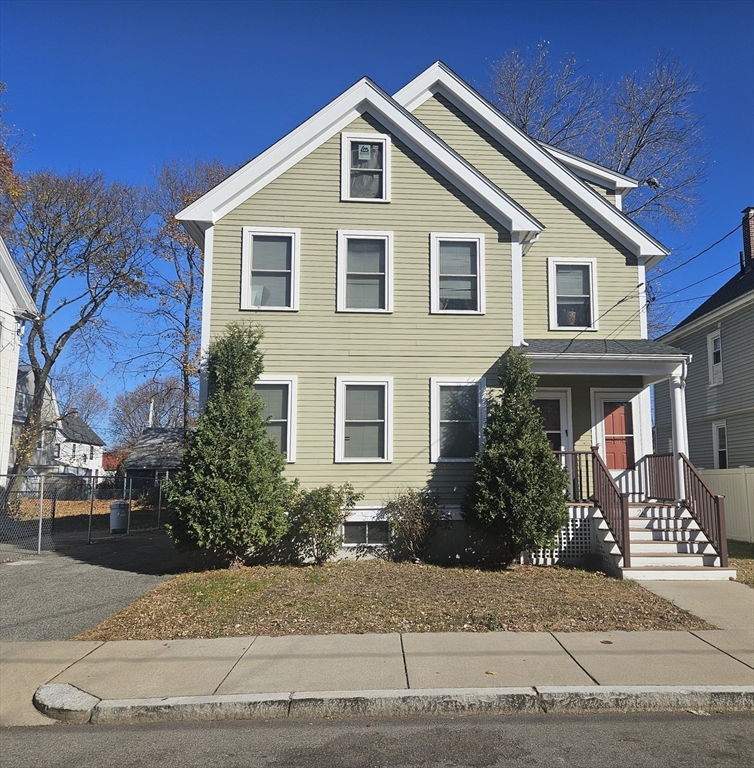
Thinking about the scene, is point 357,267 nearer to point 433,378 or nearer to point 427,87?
point 433,378

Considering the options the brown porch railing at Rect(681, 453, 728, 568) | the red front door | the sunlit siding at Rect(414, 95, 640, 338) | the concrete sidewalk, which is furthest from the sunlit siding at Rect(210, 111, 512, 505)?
the concrete sidewalk

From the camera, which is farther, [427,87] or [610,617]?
[427,87]

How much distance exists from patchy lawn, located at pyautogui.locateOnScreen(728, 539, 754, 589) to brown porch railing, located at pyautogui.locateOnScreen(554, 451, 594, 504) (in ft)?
8.80

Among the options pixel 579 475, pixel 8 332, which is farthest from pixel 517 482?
pixel 8 332

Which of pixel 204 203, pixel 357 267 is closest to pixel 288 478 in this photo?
pixel 357 267

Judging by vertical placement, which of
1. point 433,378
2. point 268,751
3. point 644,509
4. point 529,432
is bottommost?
point 268,751

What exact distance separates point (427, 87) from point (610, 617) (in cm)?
1210

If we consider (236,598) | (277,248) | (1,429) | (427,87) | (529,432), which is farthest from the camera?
(1,429)

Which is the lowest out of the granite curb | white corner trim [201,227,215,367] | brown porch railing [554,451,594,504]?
the granite curb

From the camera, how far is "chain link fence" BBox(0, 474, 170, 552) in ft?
47.0

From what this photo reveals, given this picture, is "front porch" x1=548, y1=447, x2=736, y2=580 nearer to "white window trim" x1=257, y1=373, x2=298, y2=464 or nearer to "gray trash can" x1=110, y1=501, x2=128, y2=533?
"white window trim" x1=257, y1=373, x2=298, y2=464

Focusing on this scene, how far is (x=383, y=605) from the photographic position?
27.9 ft

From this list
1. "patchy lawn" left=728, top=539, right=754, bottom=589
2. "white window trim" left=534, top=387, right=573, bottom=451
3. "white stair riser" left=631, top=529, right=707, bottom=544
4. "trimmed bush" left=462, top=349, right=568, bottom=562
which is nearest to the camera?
"patchy lawn" left=728, top=539, right=754, bottom=589

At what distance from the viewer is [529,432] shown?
11234 mm
